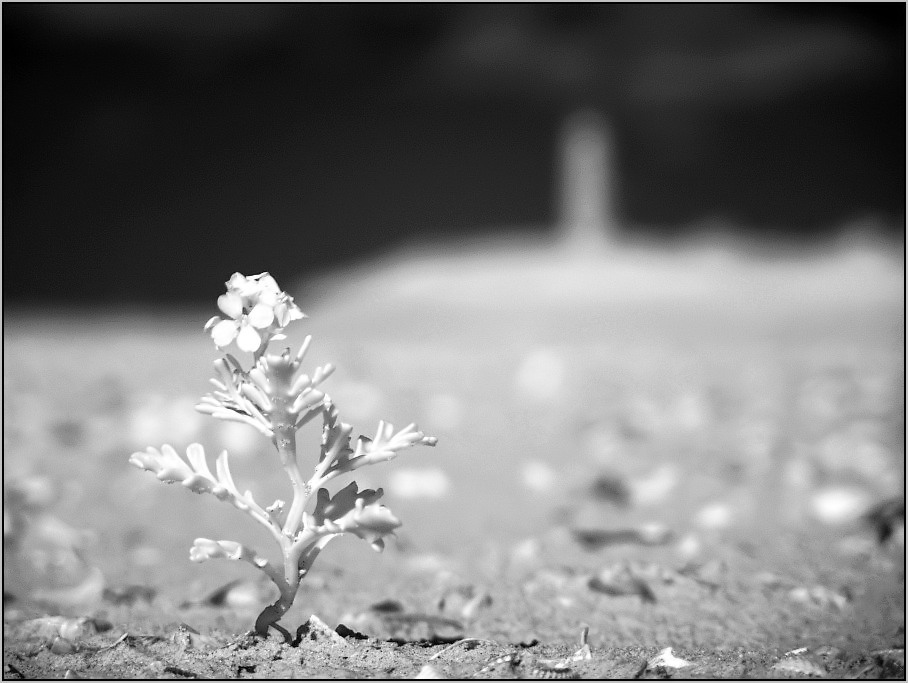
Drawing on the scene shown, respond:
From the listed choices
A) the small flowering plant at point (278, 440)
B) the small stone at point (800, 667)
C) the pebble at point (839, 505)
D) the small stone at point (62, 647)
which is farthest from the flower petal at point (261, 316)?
the pebble at point (839, 505)

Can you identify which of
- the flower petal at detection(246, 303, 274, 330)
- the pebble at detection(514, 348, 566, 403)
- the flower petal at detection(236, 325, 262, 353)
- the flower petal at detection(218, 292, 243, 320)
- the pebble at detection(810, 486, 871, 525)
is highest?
the pebble at detection(514, 348, 566, 403)

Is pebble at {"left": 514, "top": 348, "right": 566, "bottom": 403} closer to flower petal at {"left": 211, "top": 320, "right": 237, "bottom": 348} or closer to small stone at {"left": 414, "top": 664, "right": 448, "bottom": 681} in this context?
small stone at {"left": 414, "top": 664, "right": 448, "bottom": 681}

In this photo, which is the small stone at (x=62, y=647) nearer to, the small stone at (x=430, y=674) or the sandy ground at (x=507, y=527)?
the sandy ground at (x=507, y=527)

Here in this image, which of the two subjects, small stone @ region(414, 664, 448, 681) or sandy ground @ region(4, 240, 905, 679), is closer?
small stone @ region(414, 664, 448, 681)

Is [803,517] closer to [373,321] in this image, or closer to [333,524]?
[333,524]

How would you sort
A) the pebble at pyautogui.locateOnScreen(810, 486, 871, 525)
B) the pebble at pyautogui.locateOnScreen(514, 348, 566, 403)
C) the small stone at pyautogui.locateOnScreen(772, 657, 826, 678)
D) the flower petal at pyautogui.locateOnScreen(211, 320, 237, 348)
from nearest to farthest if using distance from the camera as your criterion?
the flower petal at pyautogui.locateOnScreen(211, 320, 237, 348)
the small stone at pyautogui.locateOnScreen(772, 657, 826, 678)
the pebble at pyautogui.locateOnScreen(810, 486, 871, 525)
the pebble at pyautogui.locateOnScreen(514, 348, 566, 403)

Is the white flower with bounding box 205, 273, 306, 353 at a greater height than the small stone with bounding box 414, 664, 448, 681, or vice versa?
the white flower with bounding box 205, 273, 306, 353

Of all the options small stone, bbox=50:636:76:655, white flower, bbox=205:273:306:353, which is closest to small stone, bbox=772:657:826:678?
white flower, bbox=205:273:306:353
